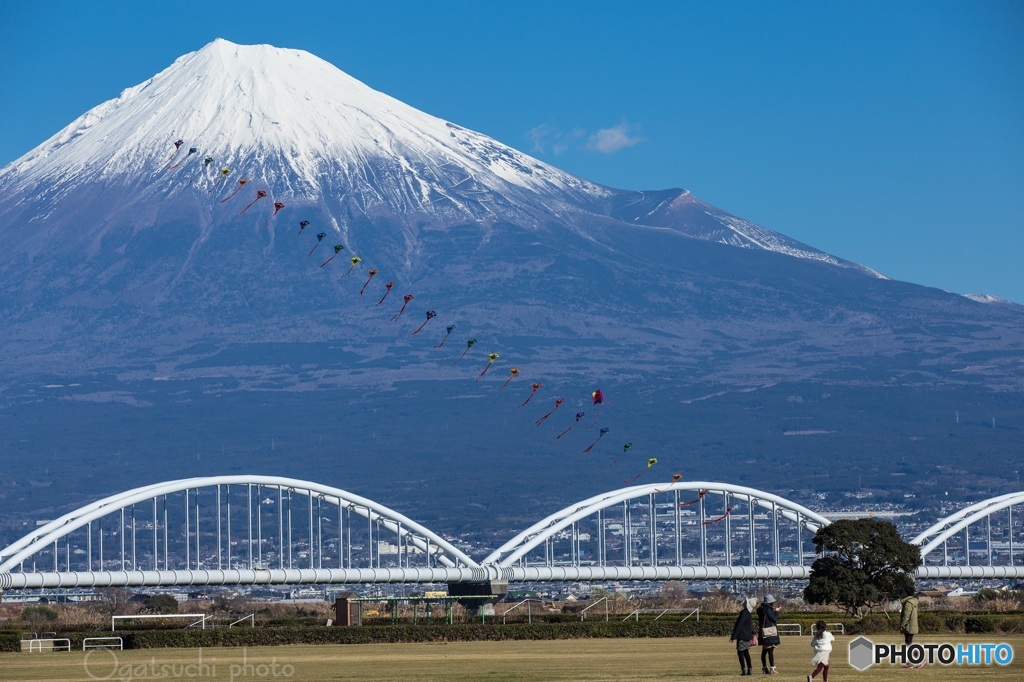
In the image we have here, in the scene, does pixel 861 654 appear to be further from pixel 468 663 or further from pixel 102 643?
pixel 102 643

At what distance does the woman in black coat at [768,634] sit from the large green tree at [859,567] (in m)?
35.1

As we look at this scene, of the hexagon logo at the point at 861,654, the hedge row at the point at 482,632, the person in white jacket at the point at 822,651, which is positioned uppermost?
the person in white jacket at the point at 822,651

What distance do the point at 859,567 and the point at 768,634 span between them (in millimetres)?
38519

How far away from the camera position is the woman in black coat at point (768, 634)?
1500 inches

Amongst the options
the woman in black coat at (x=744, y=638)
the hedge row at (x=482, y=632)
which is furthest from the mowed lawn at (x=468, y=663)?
the hedge row at (x=482, y=632)

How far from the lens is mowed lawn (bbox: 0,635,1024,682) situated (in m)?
38.8

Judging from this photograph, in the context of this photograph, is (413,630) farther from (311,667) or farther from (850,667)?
(850,667)

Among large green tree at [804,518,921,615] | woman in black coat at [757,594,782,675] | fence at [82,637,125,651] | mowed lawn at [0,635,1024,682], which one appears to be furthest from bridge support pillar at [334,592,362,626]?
woman in black coat at [757,594,782,675]

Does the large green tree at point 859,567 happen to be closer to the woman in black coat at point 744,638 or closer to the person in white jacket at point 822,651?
the woman in black coat at point 744,638

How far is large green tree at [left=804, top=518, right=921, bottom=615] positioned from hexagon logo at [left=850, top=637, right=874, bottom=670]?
29.4 meters

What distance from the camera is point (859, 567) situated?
7569 cm

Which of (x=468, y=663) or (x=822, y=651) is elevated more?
(x=822, y=651)

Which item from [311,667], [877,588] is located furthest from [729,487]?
[311,667]

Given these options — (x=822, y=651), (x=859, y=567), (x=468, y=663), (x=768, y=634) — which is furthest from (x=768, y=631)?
(x=859, y=567)
